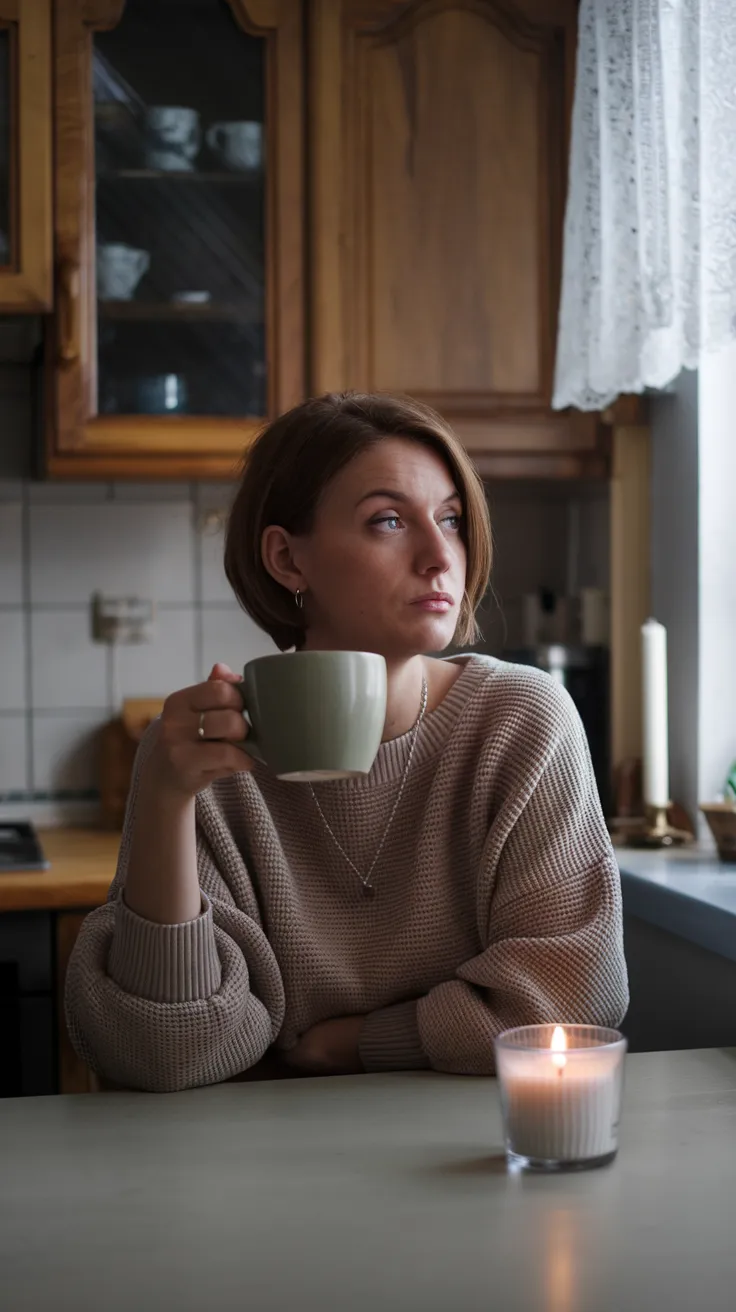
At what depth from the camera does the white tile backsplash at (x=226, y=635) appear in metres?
2.68

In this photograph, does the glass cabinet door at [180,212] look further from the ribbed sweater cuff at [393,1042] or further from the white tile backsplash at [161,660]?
the ribbed sweater cuff at [393,1042]

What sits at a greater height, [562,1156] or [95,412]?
[95,412]

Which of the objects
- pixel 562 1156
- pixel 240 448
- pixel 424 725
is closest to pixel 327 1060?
pixel 424 725

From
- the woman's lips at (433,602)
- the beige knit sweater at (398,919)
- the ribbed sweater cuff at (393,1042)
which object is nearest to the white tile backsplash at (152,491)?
the beige knit sweater at (398,919)

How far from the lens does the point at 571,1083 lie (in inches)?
32.6

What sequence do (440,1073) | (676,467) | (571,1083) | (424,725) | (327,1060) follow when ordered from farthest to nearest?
(676,467) < (424,725) < (327,1060) < (440,1073) < (571,1083)

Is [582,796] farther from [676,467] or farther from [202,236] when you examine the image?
[202,236]

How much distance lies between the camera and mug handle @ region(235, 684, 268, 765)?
0.94m

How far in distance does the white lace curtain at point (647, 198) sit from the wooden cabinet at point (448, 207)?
6.3 inches

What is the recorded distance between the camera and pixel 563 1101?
0.83 metres

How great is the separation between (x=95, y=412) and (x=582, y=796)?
1295 mm

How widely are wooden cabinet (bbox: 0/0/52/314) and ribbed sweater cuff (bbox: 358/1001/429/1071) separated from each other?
1374 millimetres

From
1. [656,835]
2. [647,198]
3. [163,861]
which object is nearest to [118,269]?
[647,198]

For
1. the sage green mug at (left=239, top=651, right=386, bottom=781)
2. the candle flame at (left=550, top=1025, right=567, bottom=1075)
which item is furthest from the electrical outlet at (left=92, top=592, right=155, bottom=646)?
the candle flame at (left=550, top=1025, right=567, bottom=1075)
